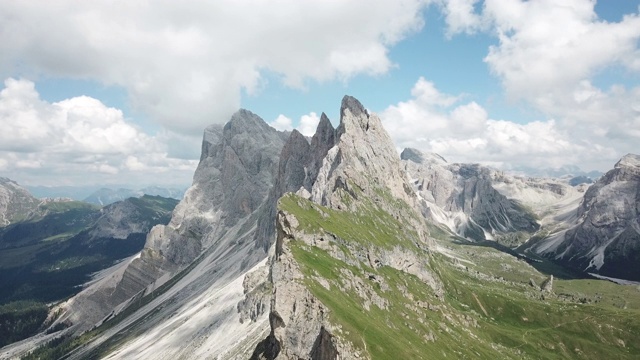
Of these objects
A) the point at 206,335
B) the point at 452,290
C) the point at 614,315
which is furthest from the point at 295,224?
the point at 614,315

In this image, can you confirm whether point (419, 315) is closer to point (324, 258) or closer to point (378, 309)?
point (378, 309)

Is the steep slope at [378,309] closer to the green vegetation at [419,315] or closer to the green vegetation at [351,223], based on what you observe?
the green vegetation at [419,315]

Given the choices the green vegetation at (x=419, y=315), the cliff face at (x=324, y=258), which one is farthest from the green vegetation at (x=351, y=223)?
the green vegetation at (x=419, y=315)

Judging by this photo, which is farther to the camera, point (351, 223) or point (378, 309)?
point (351, 223)

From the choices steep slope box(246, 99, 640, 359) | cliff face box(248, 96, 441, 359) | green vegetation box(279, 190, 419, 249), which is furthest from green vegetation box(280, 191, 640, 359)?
cliff face box(248, 96, 441, 359)

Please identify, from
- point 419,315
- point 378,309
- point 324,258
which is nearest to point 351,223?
point 324,258

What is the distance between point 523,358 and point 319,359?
294 feet

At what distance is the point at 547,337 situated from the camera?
17175 cm

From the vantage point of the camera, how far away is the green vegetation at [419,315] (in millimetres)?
103750

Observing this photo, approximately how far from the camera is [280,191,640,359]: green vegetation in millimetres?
103750

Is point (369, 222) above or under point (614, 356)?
above

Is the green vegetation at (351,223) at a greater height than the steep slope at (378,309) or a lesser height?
greater

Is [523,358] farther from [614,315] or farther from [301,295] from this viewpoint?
[301,295]

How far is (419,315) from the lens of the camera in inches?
5335
